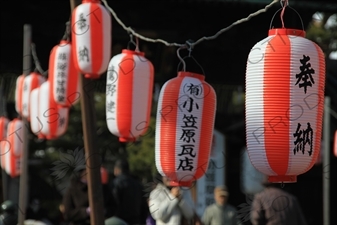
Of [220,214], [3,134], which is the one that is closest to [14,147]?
[3,134]

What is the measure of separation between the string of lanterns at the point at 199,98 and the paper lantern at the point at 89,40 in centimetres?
1

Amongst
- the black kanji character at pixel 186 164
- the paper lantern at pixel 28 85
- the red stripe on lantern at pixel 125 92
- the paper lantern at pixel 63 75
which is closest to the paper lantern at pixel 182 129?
the black kanji character at pixel 186 164

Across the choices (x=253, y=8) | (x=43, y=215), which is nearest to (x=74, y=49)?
(x=43, y=215)

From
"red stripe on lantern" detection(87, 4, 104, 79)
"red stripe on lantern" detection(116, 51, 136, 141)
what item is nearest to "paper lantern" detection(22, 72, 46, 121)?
"red stripe on lantern" detection(87, 4, 104, 79)

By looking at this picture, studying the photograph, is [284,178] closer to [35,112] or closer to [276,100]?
[276,100]

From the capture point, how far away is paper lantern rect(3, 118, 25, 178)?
14062mm

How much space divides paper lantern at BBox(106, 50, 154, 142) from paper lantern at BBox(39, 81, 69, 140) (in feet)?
9.60

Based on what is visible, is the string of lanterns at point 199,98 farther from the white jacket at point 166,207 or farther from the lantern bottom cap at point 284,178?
the white jacket at point 166,207

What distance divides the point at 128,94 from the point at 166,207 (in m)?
1.61

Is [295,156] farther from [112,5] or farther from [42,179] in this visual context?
[42,179]

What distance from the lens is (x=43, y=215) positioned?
13141 millimetres

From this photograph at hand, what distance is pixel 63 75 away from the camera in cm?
1062

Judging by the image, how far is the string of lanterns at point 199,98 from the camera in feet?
19.1

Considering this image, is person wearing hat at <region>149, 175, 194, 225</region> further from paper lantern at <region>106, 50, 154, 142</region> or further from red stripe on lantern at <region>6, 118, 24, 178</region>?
red stripe on lantern at <region>6, 118, 24, 178</region>
